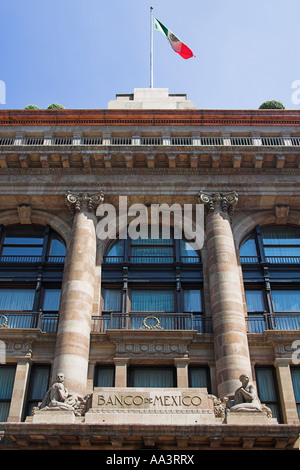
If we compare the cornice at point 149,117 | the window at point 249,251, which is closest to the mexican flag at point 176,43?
the cornice at point 149,117

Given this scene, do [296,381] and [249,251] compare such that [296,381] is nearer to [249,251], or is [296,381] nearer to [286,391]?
[286,391]

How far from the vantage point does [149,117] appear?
28.4 meters

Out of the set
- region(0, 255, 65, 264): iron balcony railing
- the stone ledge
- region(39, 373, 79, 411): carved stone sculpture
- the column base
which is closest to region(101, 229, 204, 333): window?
region(0, 255, 65, 264): iron balcony railing

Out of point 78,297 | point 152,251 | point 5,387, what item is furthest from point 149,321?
point 5,387

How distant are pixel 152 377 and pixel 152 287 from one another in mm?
4533

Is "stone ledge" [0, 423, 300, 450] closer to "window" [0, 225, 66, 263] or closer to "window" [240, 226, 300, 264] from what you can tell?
"window" [0, 225, 66, 263]

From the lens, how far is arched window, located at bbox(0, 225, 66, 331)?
22703 mm

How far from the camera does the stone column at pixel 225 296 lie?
19812 mm

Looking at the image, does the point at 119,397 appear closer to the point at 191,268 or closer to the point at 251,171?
the point at 191,268

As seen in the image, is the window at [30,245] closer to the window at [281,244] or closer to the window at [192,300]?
the window at [192,300]

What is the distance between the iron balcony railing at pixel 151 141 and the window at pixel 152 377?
12.1m
